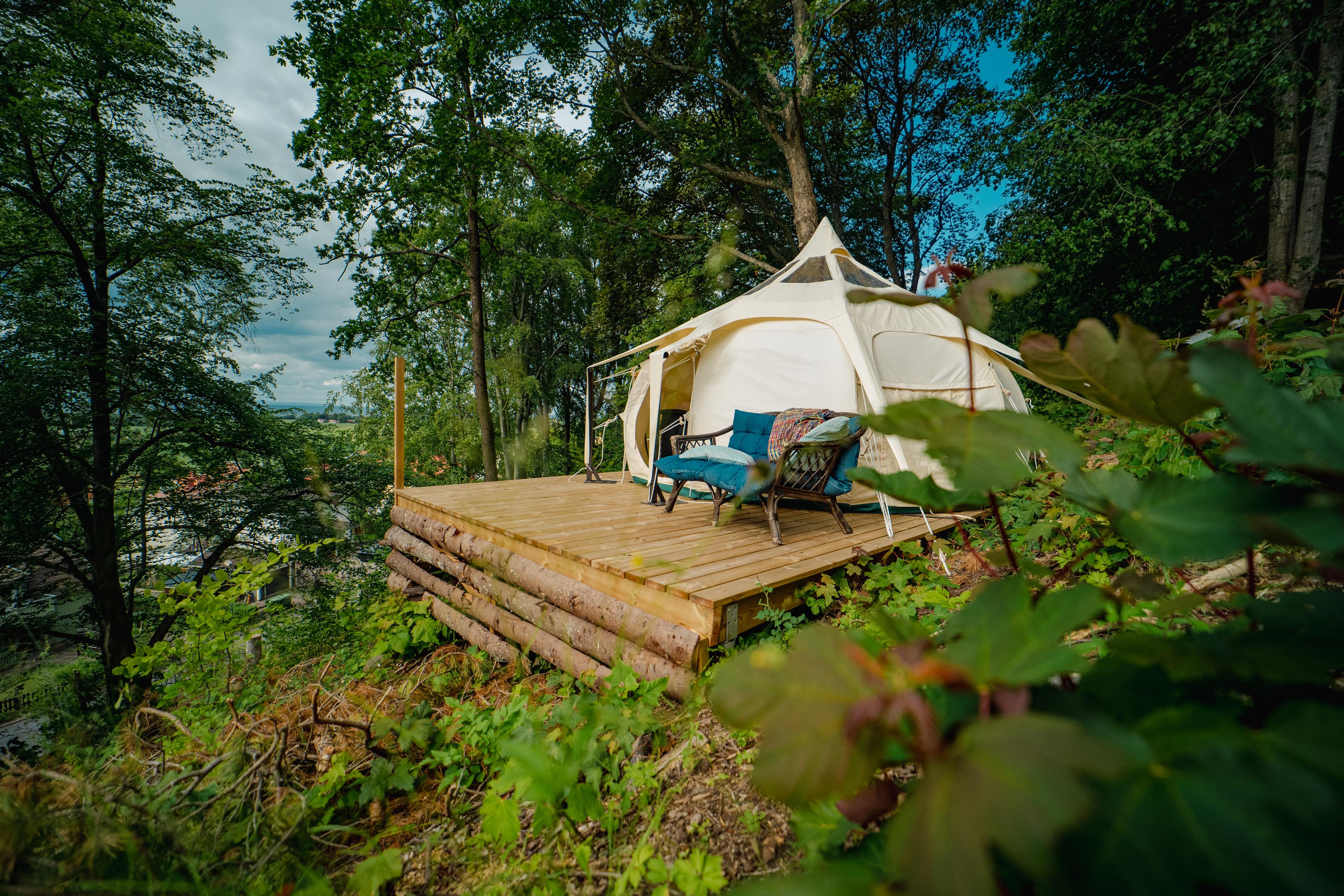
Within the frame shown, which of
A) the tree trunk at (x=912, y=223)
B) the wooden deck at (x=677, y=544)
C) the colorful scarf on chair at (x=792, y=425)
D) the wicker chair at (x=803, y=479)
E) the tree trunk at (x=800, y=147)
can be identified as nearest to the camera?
the wooden deck at (x=677, y=544)

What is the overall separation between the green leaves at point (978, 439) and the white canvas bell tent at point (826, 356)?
12.3 feet

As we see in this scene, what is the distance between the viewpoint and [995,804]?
0.85 ft

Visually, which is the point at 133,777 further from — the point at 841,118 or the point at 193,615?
the point at 841,118

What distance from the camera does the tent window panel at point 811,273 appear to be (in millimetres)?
5375

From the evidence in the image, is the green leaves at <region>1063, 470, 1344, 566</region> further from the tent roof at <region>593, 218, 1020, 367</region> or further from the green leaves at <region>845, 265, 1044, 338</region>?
the tent roof at <region>593, 218, 1020, 367</region>

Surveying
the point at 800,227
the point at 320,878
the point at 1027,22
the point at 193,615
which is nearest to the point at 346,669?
the point at 193,615

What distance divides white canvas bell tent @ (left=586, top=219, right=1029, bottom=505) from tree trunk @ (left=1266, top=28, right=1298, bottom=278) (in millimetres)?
3311

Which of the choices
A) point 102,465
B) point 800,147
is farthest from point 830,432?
point 102,465

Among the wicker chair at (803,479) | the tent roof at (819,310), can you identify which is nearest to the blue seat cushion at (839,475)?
the wicker chair at (803,479)

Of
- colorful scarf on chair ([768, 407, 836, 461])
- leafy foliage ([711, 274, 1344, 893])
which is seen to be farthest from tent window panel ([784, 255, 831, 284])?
leafy foliage ([711, 274, 1344, 893])

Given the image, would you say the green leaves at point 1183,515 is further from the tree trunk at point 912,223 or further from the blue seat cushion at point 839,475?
the tree trunk at point 912,223

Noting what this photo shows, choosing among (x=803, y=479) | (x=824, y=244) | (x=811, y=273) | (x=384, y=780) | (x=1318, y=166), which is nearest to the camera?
(x=384, y=780)

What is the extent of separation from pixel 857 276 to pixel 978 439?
578 centimetres

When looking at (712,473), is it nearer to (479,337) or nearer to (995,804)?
(995,804)
